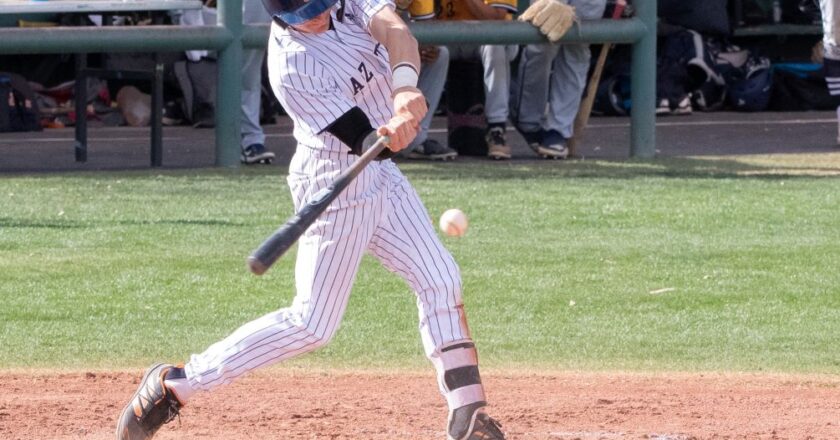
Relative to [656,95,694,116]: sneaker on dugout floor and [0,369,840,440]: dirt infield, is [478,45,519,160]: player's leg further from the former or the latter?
[0,369,840,440]: dirt infield

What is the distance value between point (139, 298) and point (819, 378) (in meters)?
2.96

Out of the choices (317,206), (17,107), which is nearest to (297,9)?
(317,206)

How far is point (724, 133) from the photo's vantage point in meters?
12.4

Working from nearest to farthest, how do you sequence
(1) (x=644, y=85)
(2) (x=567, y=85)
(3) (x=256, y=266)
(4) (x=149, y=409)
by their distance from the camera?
(3) (x=256, y=266) → (4) (x=149, y=409) → (2) (x=567, y=85) → (1) (x=644, y=85)

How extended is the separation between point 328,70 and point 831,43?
25.3 feet

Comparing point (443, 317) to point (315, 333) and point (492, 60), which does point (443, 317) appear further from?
point (492, 60)

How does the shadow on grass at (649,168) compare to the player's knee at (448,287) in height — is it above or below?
below

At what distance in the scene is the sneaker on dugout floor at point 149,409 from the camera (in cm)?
412

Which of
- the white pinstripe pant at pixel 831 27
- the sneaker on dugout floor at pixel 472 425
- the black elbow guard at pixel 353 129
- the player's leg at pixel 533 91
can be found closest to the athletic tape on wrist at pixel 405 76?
the black elbow guard at pixel 353 129

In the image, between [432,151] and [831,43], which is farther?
[831,43]

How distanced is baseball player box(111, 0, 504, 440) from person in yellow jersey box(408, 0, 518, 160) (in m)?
6.21

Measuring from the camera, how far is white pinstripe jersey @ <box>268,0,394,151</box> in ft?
12.9

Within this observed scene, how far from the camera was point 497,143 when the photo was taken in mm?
10562

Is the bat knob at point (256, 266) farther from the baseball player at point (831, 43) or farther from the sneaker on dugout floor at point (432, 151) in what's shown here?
the baseball player at point (831, 43)
